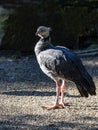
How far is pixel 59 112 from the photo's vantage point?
6570 mm

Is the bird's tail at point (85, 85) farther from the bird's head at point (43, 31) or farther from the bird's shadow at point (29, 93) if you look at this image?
the bird's shadow at point (29, 93)

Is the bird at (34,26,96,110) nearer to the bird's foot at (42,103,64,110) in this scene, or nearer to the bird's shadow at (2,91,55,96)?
the bird's foot at (42,103,64,110)

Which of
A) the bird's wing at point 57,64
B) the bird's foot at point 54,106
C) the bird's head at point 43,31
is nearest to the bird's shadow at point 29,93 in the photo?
the bird's foot at point 54,106

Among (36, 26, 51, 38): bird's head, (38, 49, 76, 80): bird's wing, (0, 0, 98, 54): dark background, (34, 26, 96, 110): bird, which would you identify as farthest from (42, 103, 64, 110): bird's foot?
(0, 0, 98, 54): dark background

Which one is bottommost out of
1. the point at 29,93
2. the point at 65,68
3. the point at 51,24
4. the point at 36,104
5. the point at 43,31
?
the point at 51,24

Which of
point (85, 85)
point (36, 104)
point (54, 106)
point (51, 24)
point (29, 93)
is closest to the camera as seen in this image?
point (85, 85)

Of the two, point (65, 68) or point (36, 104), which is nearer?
point (65, 68)

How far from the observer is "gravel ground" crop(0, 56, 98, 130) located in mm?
6070

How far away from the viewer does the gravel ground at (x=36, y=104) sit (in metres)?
6.07

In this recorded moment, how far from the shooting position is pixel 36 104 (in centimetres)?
696

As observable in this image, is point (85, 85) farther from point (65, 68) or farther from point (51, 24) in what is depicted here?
point (51, 24)

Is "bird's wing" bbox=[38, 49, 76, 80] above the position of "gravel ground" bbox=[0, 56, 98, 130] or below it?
above

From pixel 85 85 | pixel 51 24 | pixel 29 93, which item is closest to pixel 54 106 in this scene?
pixel 85 85

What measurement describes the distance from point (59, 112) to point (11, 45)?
427 centimetres
